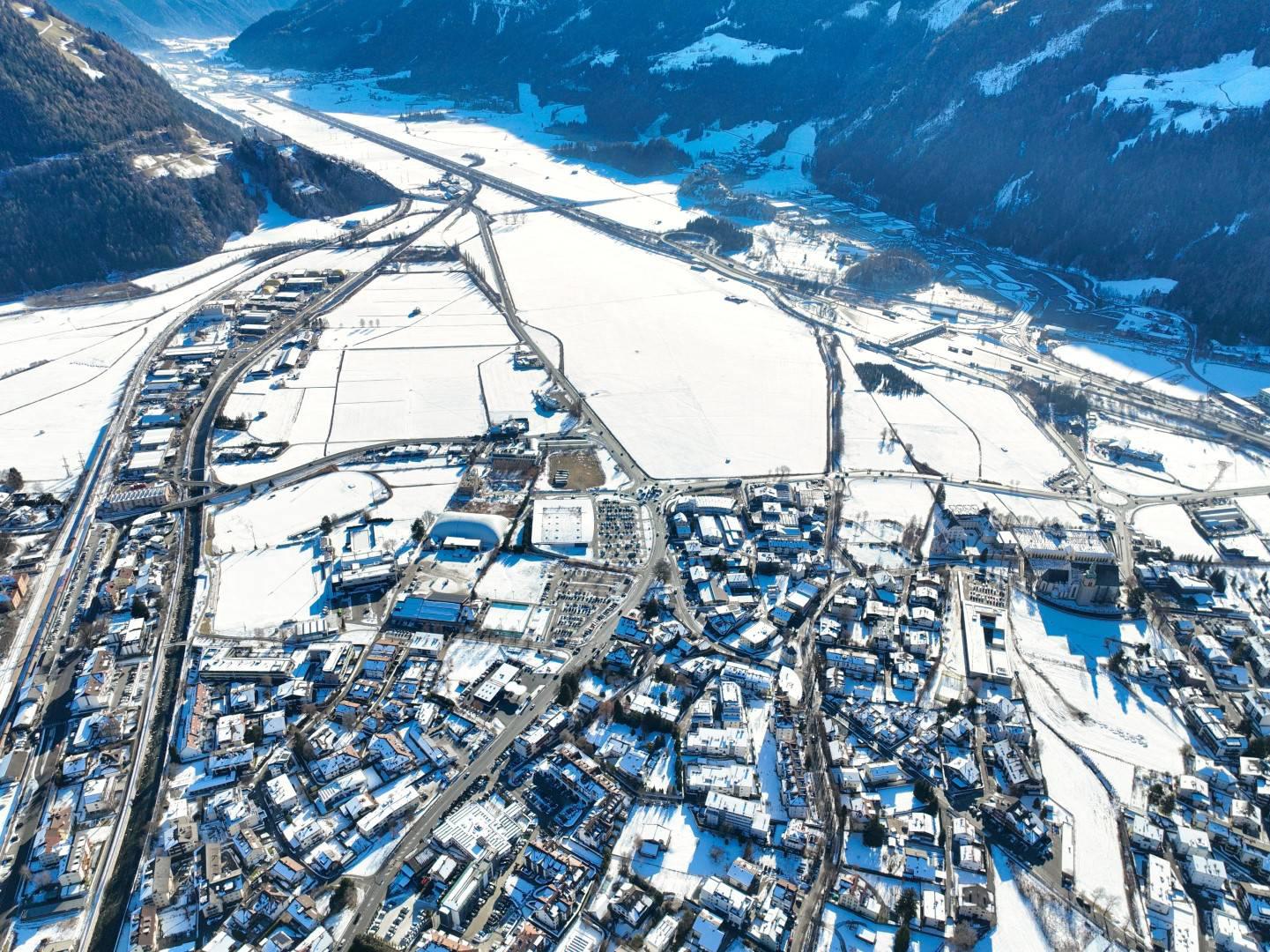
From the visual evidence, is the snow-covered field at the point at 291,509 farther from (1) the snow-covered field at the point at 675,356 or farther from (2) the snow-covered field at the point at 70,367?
(1) the snow-covered field at the point at 675,356

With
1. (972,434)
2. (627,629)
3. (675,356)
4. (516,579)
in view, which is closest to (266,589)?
(516,579)

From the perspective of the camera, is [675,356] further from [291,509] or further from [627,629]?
[627,629]

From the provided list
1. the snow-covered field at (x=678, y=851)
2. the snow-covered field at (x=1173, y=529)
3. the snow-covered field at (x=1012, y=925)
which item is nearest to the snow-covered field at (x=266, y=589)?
the snow-covered field at (x=678, y=851)

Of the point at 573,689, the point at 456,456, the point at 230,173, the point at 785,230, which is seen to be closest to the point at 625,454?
the point at 456,456

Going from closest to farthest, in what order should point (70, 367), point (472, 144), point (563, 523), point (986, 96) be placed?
point (563, 523)
point (70, 367)
point (986, 96)
point (472, 144)

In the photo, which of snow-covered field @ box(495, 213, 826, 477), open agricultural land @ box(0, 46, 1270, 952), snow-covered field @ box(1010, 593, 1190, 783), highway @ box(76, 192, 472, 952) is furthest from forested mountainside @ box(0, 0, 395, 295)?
snow-covered field @ box(1010, 593, 1190, 783)

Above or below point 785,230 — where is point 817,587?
below

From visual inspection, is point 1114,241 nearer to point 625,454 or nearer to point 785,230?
point 785,230
